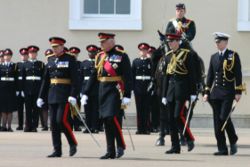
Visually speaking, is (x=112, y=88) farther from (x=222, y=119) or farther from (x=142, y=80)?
(x=142, y=80)

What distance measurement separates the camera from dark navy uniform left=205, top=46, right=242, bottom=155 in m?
17.1

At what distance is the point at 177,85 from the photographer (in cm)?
1723

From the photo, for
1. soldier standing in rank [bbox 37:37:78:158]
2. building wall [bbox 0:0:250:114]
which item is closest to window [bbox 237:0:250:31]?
building wall [bbox 0:0:250:114]

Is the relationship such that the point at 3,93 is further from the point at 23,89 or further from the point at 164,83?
the point at 164,83

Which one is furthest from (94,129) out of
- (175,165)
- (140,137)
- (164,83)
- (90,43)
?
(175,165)

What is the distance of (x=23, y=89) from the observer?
2431 cm

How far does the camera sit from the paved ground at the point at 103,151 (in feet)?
50.6

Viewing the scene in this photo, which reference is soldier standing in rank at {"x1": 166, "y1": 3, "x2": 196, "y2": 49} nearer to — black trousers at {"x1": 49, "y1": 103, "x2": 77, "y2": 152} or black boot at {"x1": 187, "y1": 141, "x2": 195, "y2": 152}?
black boot at {"x1": 187, "y1": 141, "x2": 195, "y2": 152}

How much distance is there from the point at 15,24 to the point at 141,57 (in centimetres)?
397

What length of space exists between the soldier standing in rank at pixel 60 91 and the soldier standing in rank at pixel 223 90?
91.9 inches

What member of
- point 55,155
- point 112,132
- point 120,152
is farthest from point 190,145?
point 55,155

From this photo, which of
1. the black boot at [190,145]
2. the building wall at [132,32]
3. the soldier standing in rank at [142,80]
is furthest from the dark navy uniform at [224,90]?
the building wall at [132,32]

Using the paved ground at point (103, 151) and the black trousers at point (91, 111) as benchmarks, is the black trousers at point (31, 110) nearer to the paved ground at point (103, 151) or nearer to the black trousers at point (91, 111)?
the black trousers at point (91, 111)

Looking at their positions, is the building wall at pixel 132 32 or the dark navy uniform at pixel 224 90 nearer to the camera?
the dark navy uniform at pixel 224 90
